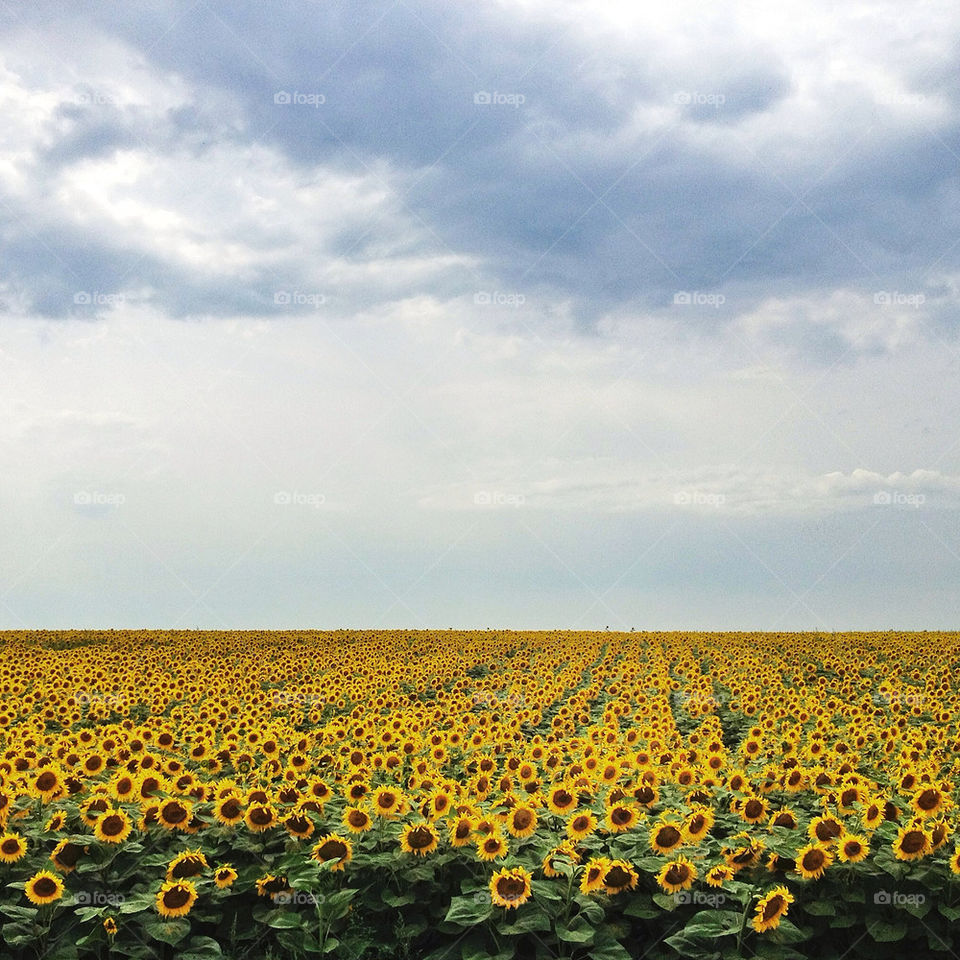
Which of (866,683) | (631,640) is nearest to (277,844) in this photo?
(866,683)

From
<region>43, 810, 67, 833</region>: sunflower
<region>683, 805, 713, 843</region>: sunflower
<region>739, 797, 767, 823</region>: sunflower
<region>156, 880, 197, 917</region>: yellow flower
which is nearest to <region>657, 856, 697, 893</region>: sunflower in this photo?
<region>683, 805, 713, 843</region>: sunflower

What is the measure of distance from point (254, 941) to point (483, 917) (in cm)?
230

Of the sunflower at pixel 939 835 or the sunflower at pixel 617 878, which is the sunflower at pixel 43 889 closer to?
the sunflower at pixel 617 878

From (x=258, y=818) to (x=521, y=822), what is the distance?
2610 mm

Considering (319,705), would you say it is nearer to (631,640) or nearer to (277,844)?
(277,844)

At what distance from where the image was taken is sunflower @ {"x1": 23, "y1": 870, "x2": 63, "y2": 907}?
7.73 meters

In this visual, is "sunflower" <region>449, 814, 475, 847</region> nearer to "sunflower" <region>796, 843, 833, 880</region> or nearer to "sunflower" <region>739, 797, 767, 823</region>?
"sunflower" <region>739, 797, 767, 823</region>

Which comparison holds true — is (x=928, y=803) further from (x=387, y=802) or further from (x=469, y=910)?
(x=387, y=802)

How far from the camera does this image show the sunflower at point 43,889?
7.73m

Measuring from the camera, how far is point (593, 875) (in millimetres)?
7625

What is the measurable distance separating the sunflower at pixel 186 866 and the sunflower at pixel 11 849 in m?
1.46

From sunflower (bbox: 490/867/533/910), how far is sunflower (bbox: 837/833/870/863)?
288cm

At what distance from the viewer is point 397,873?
8250 mm

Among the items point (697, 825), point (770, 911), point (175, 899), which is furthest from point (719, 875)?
point (175, 899)
